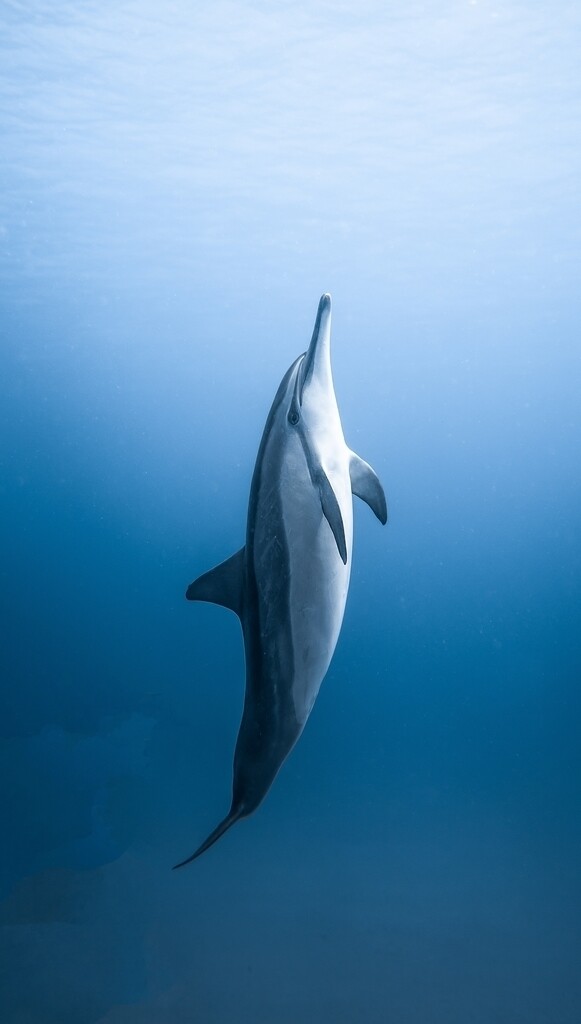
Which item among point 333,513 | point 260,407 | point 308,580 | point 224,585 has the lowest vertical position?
point 224,585

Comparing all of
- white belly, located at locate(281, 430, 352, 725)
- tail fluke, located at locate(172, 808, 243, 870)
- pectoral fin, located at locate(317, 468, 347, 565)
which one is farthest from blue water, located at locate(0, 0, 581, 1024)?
pectoral fin, located at locate(317, 468, 347, 565)

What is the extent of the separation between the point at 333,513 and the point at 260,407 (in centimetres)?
2605

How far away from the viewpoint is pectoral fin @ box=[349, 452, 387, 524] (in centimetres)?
341

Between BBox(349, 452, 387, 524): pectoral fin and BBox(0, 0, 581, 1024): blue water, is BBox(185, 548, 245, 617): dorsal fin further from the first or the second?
BBox(0, 0, 581, 1024): blue water

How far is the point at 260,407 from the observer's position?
28.5m

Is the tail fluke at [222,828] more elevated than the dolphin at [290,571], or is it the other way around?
the dolphin at [290,571]

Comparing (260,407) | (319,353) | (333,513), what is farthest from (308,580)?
(260,407)

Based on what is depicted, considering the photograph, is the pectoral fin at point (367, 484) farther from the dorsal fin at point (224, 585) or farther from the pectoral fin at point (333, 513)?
the dorsal fin at point (224, 585)

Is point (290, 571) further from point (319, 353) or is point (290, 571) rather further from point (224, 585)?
point (319, 353)

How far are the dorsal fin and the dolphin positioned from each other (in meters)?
0.06

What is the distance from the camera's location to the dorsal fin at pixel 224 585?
3174 mm

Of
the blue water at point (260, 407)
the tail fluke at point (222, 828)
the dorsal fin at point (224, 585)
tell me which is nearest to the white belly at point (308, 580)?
the dorsal fin at point (224, 585)

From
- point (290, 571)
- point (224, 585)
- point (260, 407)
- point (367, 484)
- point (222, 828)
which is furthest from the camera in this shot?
point (260, 407)

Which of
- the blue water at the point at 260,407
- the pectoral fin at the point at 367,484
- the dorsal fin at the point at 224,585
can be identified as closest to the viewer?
the dorsal fin at the point at 224,585
